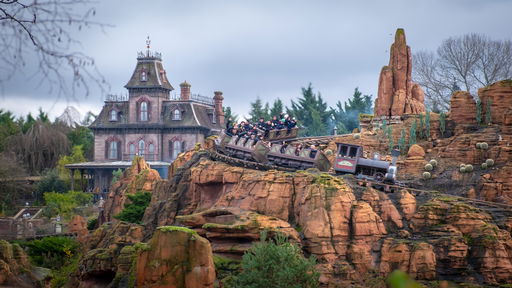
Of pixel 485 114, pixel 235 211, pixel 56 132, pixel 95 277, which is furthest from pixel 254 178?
pixel 56 132

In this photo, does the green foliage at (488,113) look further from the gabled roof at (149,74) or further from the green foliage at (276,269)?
the gabled roof at (149,74)

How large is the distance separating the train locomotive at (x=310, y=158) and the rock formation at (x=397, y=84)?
35.8ft

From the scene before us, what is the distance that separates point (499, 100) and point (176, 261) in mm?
26654

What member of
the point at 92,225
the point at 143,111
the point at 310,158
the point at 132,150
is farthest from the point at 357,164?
the point at 143,111

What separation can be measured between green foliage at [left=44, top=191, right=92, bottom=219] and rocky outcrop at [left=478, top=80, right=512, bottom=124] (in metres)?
37.1

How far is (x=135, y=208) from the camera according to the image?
50781 mm

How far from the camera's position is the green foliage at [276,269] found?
32.2 m

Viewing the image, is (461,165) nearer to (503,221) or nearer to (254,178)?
(503,221)

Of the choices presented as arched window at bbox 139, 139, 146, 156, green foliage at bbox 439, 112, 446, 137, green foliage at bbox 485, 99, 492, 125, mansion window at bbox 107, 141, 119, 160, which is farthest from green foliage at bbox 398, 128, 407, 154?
mansion window at bbox 107, 141, 119, 160

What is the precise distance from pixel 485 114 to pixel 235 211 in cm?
2034

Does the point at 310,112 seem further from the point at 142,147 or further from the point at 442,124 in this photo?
the point at 442,124

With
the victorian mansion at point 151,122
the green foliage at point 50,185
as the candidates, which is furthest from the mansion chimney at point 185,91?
the green foliage at point 50,185

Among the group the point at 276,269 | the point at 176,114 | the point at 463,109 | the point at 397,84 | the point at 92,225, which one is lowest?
the point at 276,269

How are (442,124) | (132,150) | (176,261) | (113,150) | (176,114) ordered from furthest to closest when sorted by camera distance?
(113,150) → (132,150) → (176,114) → (442,124) → (176,261)
